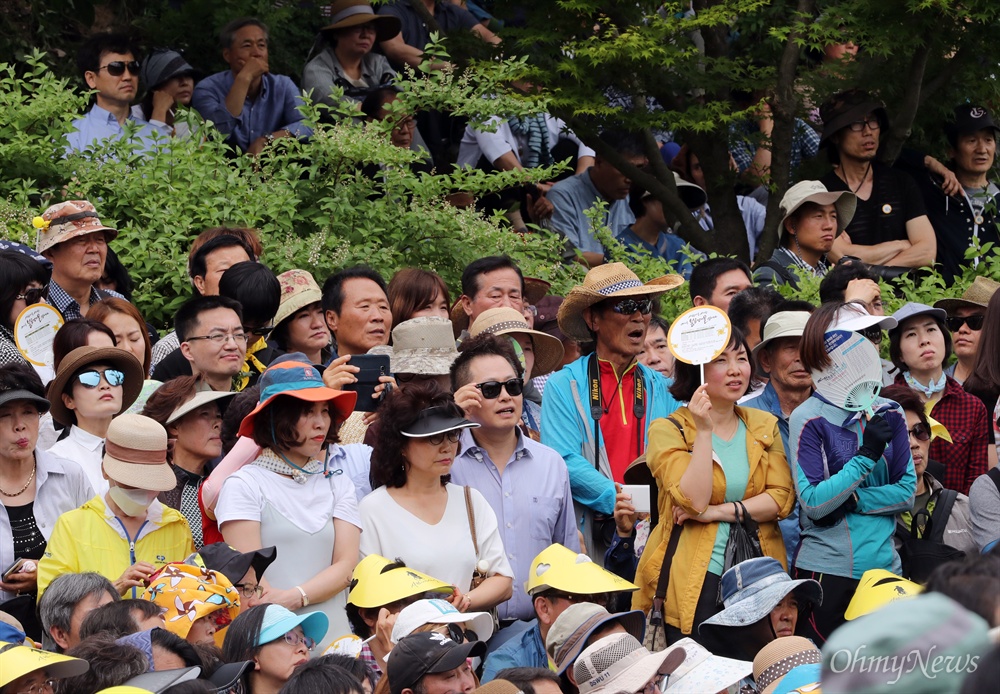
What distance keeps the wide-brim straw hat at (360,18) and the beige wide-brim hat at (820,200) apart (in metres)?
3.61

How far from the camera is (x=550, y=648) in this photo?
540cm

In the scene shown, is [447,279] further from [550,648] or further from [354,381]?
[550,648]

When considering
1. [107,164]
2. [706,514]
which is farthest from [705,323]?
[107,164]

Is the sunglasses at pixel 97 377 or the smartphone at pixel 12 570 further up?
the sunglasses at pixel 97 377

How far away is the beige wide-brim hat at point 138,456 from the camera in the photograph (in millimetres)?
5566

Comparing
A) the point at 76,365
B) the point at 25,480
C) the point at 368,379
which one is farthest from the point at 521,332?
the point at 25,480

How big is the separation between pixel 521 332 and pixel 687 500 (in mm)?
1685

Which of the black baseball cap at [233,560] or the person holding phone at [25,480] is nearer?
the black baseball cap at [233,560]

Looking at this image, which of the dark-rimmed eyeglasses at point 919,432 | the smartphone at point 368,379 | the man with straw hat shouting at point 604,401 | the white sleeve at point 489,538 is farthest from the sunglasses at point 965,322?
the white sleeve at point 489,538

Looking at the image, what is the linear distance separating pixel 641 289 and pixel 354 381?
159cm

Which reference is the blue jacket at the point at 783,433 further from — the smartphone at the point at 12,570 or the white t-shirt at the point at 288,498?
the smartphone at the point at 12,570

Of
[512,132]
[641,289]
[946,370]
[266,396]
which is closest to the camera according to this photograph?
[266,396]

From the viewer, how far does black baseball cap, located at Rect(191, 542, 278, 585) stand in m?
5.21

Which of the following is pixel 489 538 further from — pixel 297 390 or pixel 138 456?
pixel 138 456
